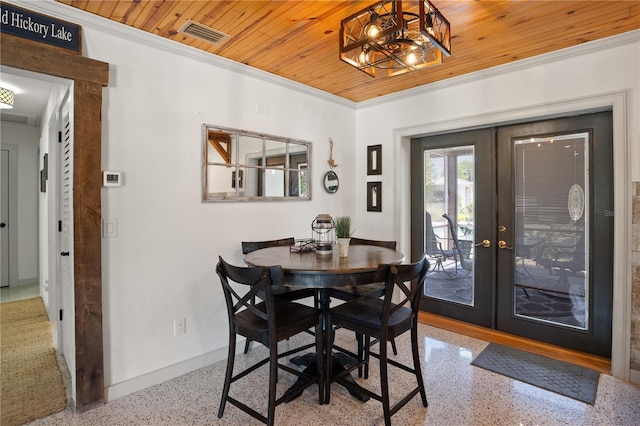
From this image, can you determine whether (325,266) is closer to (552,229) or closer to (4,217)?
(552,229)

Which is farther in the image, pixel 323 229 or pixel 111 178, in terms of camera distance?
pixel 323 229

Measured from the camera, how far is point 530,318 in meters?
3.16

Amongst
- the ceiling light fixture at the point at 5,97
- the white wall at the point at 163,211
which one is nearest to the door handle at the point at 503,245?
the white wall at the point at 163,211

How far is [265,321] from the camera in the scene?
207 cm

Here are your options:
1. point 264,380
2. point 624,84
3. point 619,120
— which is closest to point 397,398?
point 264,380

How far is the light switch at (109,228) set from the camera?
2263 mm

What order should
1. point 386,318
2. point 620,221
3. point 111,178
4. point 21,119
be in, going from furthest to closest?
1. point 21,119
2. point 620,221
3. point 111,178
4. point 386,318

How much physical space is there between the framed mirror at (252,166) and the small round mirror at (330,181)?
0.26 meters

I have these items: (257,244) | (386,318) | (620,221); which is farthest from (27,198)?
(620,221)

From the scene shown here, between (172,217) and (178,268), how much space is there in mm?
396

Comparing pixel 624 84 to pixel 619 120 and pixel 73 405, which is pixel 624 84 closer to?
pixel 619 120

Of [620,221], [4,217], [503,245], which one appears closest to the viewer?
[620,221]

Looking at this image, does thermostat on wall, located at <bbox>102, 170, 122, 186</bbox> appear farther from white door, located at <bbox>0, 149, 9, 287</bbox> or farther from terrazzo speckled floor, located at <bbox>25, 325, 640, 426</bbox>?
white door, located at <bbox>0, 149, 9, 287</bbox>

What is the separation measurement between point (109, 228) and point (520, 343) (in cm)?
352
